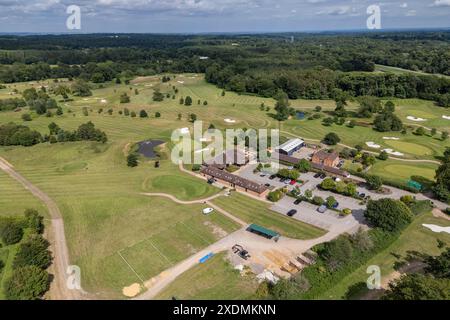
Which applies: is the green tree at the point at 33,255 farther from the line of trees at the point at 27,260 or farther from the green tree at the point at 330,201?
the green tree at the point at 330,201

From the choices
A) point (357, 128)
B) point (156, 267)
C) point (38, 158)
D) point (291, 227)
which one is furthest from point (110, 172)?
point (357, 128)

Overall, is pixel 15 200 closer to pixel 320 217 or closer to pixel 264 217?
pixel 264 217

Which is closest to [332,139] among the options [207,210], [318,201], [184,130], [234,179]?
[318,201]

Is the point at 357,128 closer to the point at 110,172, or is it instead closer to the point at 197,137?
the point at 197,137

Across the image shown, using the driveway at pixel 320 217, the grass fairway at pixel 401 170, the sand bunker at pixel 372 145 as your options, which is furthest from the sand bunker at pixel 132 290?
the sand bunker at pixel 372 145

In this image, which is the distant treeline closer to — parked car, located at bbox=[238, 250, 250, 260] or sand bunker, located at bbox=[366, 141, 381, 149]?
sand bunker, located at bbox=[366, 141, 381, 149]

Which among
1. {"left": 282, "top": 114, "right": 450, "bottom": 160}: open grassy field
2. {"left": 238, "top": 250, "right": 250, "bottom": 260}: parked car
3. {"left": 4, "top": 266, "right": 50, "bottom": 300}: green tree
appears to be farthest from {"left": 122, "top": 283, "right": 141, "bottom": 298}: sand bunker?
{"left": 282, "top": 114, "right": 450, "bottom": 160}: open grassy field
